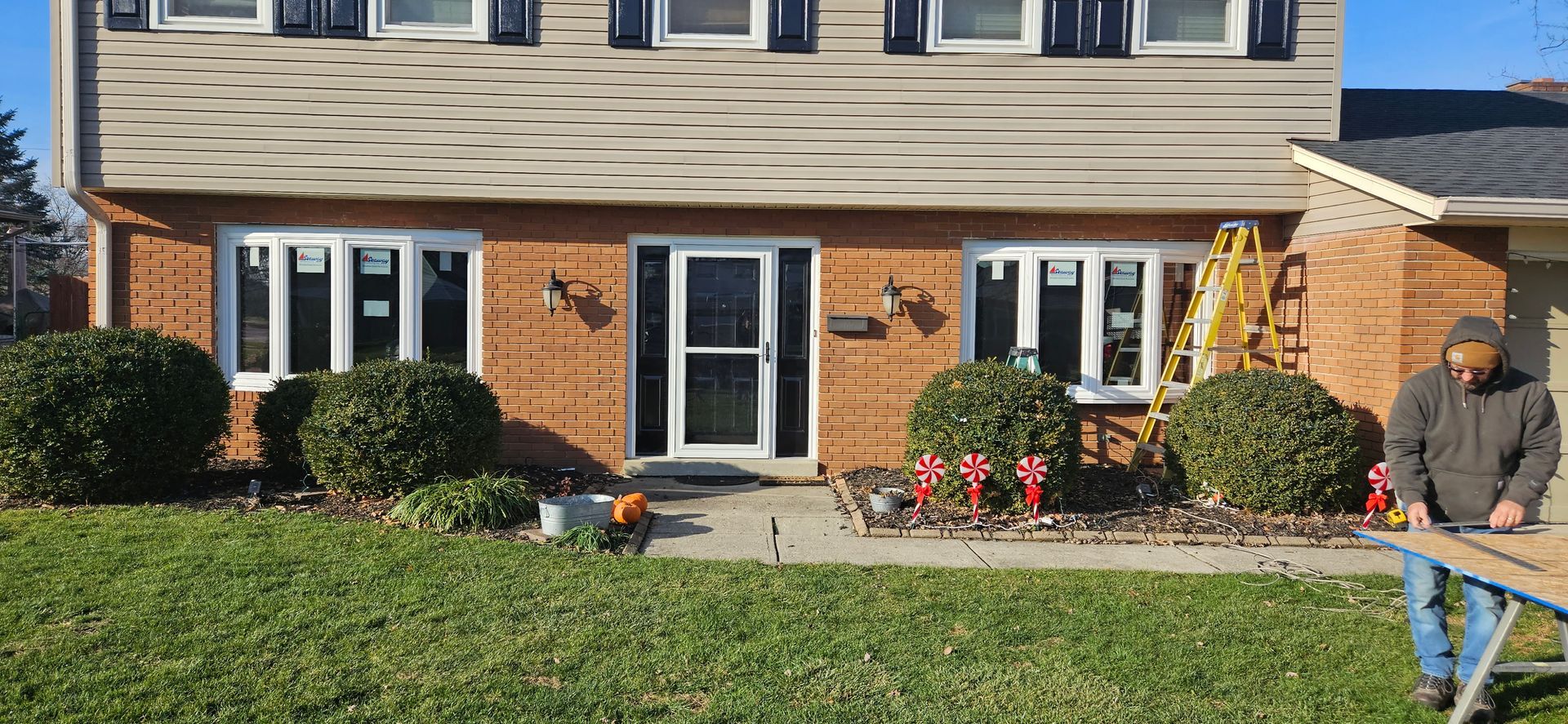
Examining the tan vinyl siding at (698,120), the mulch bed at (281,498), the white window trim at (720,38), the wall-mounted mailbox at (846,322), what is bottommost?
the mulch bed at (281,498)

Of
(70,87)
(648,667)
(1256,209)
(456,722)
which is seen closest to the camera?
(456,722)

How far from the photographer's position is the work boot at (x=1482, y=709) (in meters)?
3.97

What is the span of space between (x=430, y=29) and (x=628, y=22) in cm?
164

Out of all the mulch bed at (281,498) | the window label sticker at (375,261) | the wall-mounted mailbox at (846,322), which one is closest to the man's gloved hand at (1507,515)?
the mulch bed at (281,498)

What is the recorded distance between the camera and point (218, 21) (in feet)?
27.0

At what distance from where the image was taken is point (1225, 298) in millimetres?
8383

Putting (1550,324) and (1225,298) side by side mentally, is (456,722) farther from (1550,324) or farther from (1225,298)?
(1550,324)

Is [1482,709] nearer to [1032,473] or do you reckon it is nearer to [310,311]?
[1032,473]

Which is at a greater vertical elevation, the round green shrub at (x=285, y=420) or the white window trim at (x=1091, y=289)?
the white window trim at (x=1091, y=289)

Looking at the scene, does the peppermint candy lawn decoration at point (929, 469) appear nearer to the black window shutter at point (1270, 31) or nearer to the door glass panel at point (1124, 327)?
the door glass panel at point (1124, 327)

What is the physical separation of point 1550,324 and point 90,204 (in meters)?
11.6

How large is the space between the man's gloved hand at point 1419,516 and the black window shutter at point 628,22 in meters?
6.50

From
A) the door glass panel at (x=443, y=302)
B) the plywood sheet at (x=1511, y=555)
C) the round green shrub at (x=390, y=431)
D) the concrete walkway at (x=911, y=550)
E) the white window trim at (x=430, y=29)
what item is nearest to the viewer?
the plywood sheet at (x=1511, y=555)

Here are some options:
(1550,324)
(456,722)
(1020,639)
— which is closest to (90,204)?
(456,722)
